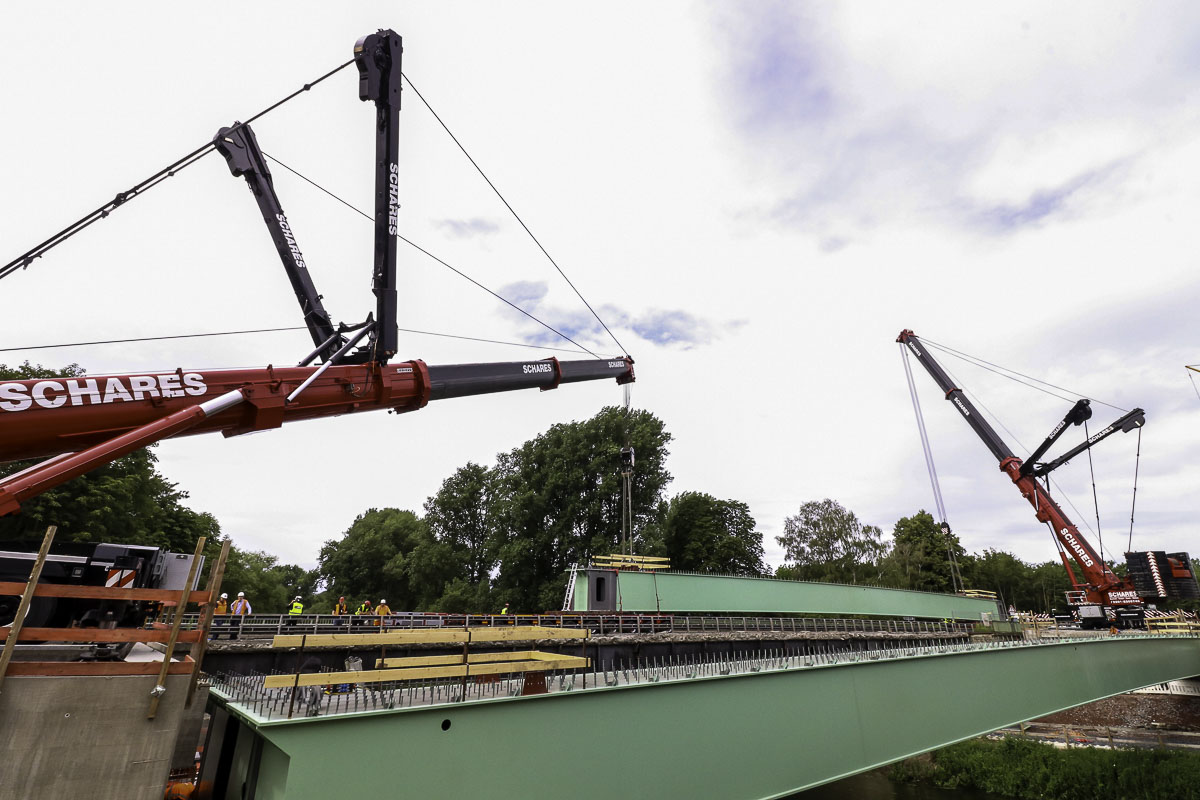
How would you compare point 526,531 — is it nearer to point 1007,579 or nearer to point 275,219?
point 275,219

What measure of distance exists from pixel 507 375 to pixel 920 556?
54300mm

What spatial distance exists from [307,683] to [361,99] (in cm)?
995

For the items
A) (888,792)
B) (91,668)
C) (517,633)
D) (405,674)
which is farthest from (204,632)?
(888,792)

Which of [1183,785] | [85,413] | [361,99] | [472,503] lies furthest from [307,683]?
[472,503]

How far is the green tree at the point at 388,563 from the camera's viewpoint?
48.0 m

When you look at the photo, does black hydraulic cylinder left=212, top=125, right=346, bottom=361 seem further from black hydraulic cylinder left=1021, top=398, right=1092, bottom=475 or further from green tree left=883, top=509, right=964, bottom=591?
green tree left=883, top=509, right=964, bottom=591

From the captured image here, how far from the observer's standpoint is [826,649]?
17688 mm

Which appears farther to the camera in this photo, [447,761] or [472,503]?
[472,503]

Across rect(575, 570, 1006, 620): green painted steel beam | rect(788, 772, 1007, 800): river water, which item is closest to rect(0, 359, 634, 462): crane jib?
rect(575, 570, 1006, 620): green painted steel beam

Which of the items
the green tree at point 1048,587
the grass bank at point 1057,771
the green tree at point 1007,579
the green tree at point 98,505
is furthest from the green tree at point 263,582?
the green tree at point 1048,587

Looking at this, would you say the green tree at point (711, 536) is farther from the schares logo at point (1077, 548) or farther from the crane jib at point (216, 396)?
the crane jib at point (216, 396)

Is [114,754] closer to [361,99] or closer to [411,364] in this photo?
[411,364]

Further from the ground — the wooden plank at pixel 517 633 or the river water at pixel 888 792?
the wooden plank at pixel 517 633

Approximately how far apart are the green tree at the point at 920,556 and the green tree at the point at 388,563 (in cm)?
3936
